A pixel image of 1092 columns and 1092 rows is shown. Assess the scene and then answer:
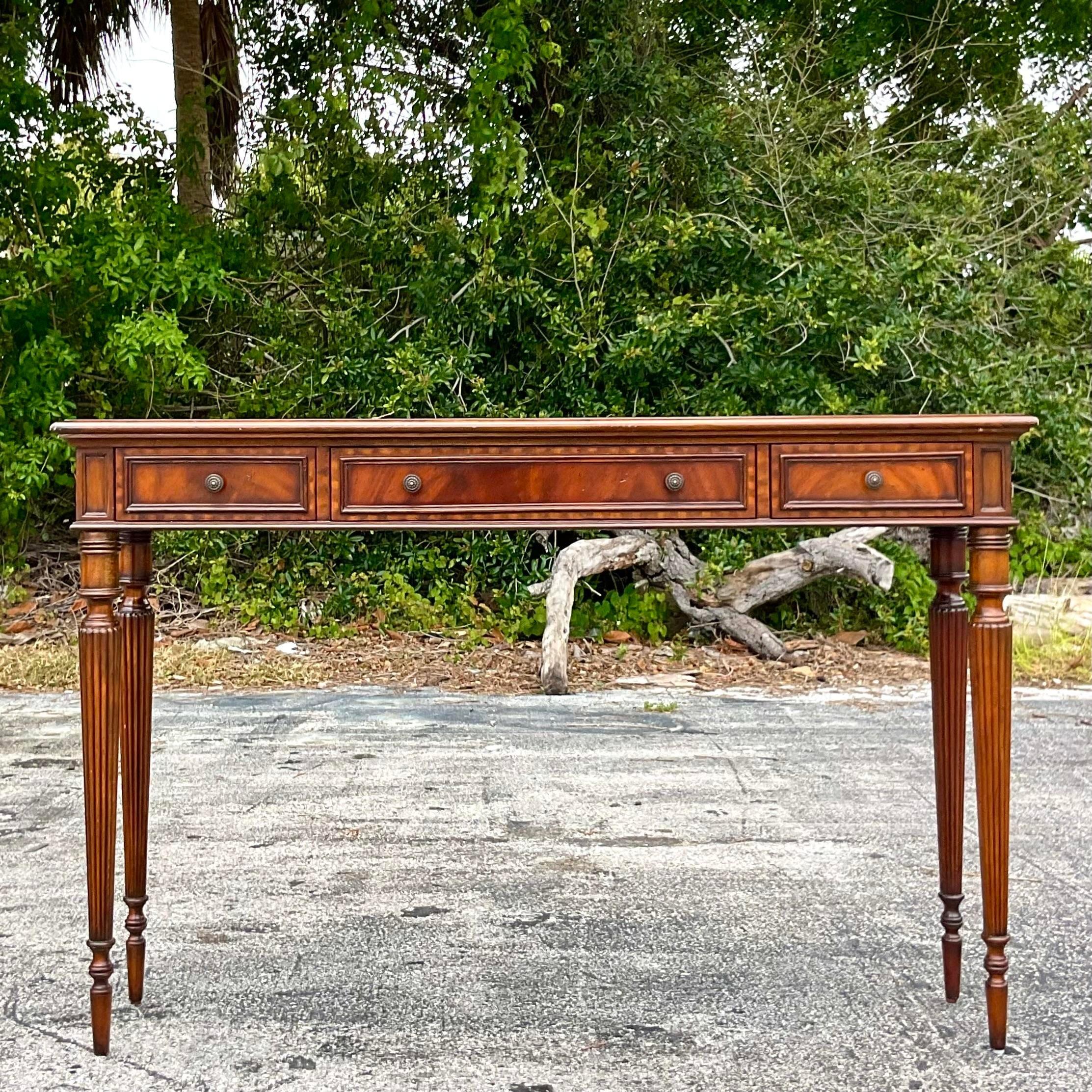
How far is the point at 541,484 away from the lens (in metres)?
1.97

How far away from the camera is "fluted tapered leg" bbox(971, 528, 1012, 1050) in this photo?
1.92m

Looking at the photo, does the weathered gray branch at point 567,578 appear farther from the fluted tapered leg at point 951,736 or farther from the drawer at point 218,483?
the drawer at point 218,483

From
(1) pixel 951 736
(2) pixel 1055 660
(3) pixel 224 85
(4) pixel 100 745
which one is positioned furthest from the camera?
(3) pixel 224 85

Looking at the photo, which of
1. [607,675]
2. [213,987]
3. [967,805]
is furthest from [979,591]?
[607,675]

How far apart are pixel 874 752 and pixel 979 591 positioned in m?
2.45

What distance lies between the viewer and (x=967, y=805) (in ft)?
11.9

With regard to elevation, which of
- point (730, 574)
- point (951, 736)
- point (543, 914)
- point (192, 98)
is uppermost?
point (192, 98)

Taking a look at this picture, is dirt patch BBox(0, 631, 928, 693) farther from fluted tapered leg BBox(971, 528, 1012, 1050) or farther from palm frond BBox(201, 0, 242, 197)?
fluted tapered leg BBox(971, 528, 1012, 1050)

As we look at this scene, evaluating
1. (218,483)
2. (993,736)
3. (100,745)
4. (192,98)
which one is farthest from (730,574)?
(100,745)

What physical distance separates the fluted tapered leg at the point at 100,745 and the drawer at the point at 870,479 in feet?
3.84

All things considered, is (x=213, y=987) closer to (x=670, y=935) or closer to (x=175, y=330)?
(x=670, y=935)

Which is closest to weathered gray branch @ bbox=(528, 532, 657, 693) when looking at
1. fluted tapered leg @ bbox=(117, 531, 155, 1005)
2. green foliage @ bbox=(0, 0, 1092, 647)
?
green foliage @ bbox=(0, 0, 1092, 647)

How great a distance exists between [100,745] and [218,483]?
0.49 metres

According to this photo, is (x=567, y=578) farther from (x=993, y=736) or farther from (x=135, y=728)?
(x=993, y=736)
